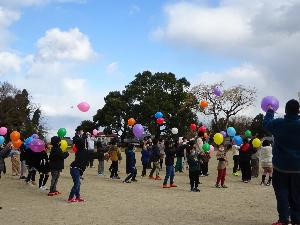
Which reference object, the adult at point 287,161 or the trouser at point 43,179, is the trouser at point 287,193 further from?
the trouser at point 43,179

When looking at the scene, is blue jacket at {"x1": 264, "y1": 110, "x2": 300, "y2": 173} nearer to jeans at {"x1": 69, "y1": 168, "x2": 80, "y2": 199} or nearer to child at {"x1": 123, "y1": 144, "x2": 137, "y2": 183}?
jeans at {"x1": 69, "y1": 168, "x2": 80, "y2": 199}

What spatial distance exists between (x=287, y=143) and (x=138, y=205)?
4.98 meters

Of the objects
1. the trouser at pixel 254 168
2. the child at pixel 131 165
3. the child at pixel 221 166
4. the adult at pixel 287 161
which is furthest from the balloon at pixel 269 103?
the trouser at pixel 254 168

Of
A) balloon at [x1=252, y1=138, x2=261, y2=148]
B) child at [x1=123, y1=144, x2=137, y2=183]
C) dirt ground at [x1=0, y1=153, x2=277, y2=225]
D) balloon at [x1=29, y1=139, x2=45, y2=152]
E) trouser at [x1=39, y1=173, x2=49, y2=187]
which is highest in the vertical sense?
balloon at [x1=252, y1=138, x2=261, y2=148]

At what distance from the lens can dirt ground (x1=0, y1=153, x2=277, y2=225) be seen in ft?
29.0

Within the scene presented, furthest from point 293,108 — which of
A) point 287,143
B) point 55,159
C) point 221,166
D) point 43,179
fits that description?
point 43,179

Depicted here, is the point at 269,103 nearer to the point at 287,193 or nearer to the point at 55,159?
the point at 287,193

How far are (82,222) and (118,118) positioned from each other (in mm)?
58138

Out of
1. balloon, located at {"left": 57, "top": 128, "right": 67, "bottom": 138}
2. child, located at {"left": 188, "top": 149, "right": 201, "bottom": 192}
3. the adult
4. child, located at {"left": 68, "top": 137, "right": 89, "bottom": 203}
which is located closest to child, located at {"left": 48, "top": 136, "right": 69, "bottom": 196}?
child, located at {"left": 68, "top": 137, "right": 89, "bottom": 203}

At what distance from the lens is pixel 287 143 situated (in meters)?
6.92

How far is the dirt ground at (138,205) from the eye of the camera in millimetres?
8852

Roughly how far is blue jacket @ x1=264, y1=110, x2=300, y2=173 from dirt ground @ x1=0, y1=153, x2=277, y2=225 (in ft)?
6.96

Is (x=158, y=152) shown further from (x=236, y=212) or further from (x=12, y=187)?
(x=236, y=212)

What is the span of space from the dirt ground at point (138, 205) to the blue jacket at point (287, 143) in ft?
6.96
